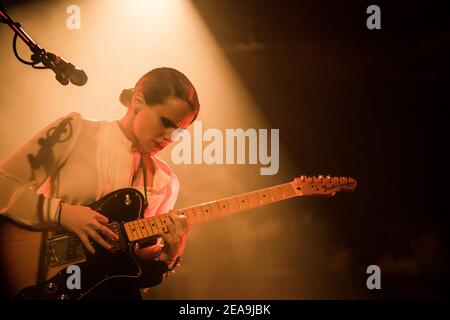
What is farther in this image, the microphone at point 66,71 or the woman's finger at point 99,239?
the woman's finger at point 99,239

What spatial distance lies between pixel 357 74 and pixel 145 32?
4.19 feet

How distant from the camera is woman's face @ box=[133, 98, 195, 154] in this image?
8.46 feet

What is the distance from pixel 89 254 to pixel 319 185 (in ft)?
4.36

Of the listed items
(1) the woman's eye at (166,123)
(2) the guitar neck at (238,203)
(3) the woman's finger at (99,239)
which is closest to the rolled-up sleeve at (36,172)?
(3) the woman's finger at (99,239)

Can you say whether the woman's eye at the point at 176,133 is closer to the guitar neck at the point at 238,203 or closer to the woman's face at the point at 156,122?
the woman's face at the point at 156,122

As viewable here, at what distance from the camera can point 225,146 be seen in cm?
264

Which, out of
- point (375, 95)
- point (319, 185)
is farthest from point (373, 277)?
point (375, 95)

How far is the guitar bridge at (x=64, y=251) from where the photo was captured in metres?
2.40

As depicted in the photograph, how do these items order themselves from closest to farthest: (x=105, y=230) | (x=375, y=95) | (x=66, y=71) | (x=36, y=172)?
1. (x=66, y=71)
2. (x=105, y=230)
3. (x=36, y=172)
4. (x=375, y=95)

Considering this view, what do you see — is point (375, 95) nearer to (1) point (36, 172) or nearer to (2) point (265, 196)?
(2) point (265, 196)

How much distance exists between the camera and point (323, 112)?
263cm

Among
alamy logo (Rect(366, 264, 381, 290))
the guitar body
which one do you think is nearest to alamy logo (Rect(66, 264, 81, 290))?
the guitar body

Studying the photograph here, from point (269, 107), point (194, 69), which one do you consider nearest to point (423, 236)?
point (269, 107)

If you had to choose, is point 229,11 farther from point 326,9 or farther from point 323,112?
point 323,112
